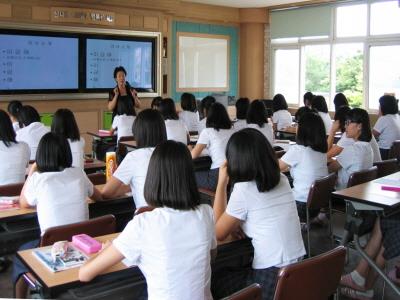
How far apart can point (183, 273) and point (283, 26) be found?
29.8 feet

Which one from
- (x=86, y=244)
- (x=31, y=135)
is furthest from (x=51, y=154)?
(x=31, y=135)

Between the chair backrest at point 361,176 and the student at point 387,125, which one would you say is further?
the student at point 387,125

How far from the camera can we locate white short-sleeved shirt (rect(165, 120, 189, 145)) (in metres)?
5.46

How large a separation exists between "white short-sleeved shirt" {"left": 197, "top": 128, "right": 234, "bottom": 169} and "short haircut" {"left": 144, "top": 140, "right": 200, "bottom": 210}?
2.73 metres

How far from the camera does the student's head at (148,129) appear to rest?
10.5 feet

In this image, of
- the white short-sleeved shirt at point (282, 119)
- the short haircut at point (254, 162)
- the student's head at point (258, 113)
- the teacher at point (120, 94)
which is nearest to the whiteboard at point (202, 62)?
the teacher at point (120, 94)

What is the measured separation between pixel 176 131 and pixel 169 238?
383cm

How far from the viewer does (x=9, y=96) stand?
7555 millimetres

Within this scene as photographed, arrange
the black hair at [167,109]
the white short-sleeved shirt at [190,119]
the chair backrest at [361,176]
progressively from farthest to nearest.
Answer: the white short-sleeved shirt at [190,119] → the black hair at [167,109] → the chair backrest at [361,176]

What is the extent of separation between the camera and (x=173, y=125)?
5523 millimetres

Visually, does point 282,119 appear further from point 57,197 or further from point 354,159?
point 57,197

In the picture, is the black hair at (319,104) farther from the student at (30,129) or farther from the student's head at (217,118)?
the student at (30,129)

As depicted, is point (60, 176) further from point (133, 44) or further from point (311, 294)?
point (133, 44)

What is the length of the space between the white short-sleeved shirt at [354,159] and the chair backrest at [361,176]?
33cm
